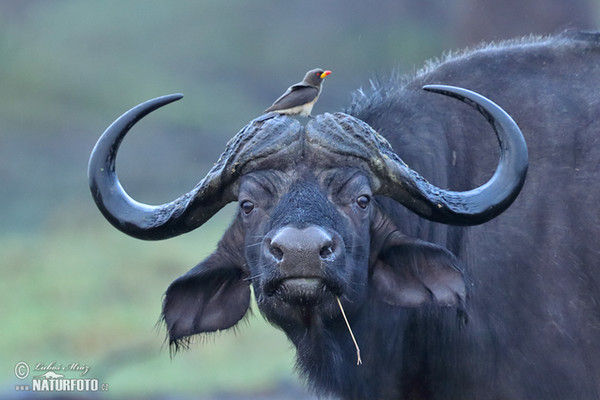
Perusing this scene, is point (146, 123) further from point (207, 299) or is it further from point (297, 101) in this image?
point (207, 299)

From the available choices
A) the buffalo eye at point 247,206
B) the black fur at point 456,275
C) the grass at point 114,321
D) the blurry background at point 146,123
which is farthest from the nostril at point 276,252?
the grass at point 114,321

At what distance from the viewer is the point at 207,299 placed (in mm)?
6023

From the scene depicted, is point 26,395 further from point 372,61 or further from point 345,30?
point 345,30

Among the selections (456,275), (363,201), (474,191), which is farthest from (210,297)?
(474,191)

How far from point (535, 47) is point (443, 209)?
5.29 ft

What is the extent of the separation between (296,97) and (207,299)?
4.16 ft

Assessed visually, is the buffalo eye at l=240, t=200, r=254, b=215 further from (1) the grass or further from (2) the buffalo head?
(1) the grass

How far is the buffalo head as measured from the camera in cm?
543

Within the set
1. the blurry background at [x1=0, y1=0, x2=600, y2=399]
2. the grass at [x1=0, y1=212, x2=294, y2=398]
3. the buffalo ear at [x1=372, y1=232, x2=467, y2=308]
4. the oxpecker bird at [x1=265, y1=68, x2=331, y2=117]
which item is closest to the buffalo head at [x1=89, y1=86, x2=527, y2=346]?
the buffalo ear at [x1=372, y1=232, x2=467, y2=308]

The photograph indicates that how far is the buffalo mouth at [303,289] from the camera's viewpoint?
5164 mm

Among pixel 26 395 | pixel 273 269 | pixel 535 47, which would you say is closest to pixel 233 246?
pixel 273 269

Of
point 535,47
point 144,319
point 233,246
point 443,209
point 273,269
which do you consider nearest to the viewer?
point 273,269

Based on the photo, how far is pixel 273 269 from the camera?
5188 mm

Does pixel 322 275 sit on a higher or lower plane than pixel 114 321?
lower
